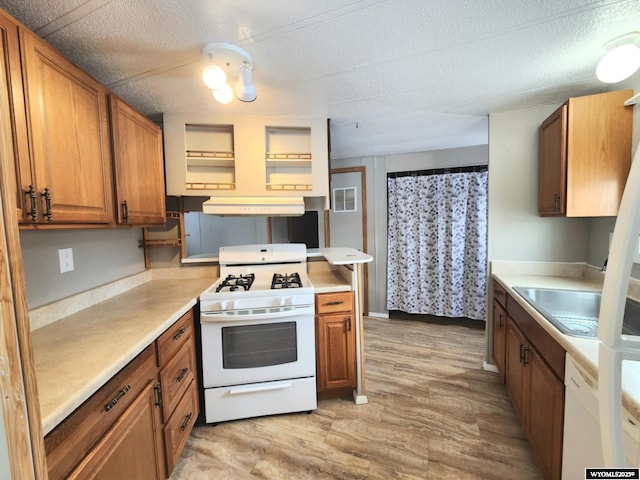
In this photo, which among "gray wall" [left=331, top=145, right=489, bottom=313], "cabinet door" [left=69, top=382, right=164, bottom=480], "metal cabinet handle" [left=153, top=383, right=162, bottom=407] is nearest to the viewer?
"cabinet door" [left=69, top=382, right=164, bottom=480]

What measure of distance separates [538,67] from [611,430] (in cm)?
187

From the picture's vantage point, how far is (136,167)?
1675 millimetres

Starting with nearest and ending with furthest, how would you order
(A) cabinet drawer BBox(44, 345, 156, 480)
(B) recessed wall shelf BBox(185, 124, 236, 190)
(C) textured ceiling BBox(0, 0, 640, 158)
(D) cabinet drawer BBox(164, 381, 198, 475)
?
1. (A) cabinet drawer BBox(44, 345, 156, 480)
2. (C) textured ceiling BBox(0, 0, 640, 158)
3. (D) cabinet drawer BBox(164, 381, 198, 475)
4. (B) recessed wall shelf BBox(185, 124, 236, 190)

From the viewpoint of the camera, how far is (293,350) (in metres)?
1.86

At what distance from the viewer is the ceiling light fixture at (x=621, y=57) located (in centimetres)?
127

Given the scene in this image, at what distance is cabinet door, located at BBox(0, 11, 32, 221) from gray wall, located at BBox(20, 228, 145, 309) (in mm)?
454

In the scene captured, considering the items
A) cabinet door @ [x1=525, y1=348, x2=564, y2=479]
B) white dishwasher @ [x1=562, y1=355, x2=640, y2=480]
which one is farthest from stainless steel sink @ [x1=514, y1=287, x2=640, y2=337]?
white dishwasher @ [x1=562, y1=355, x2=640, y2=480]

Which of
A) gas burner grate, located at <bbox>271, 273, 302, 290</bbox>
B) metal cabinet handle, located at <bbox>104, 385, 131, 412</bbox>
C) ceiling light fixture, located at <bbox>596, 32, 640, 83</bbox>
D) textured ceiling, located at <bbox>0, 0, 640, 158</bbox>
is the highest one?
textured ceiling, located at <bbox>0, 0, 640, 158</bbox>

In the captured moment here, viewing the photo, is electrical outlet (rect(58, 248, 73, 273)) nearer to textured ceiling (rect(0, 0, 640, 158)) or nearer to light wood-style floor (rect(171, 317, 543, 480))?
textured ceiling (rect(0, 0, 640, 158))

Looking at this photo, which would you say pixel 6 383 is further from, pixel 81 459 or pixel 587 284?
pixel 587 284

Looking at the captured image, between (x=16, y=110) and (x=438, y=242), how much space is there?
363cm

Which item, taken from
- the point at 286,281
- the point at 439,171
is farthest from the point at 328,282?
the point at 439,171

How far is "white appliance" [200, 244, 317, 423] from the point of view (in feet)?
5.78

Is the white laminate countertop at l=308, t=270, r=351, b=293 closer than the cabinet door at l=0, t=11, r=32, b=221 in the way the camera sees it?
No
